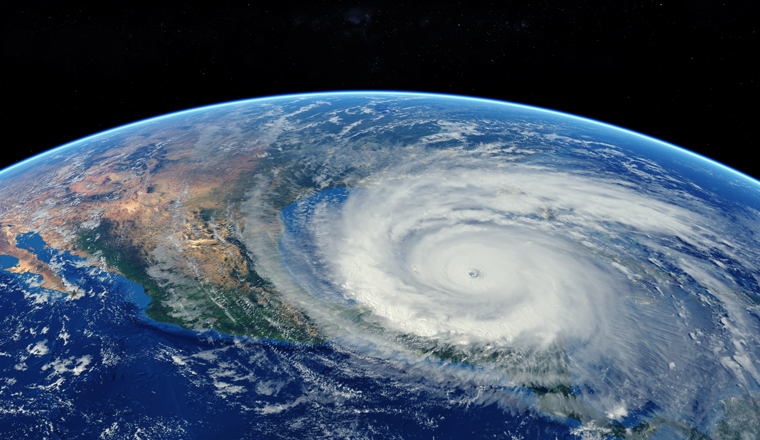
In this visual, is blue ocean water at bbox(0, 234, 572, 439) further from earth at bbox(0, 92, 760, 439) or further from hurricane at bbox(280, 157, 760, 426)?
hurricane at bbox(280, 157, 760, 426)

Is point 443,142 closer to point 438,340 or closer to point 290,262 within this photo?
point 290,262

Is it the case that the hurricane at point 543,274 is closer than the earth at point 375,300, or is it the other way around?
the earth at point 375,300

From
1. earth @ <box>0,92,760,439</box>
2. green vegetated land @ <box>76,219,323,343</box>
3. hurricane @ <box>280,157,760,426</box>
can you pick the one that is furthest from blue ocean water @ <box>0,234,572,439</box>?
hurricane @ <box>280,157,760,426</box>

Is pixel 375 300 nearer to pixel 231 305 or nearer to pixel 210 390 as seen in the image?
pixel 231 305

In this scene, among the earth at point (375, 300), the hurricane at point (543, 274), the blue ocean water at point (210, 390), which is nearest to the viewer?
the blue ocean water at point (210, 390)

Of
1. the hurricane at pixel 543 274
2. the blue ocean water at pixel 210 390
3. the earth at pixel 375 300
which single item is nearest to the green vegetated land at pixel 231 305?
the earth at pixel 375 300

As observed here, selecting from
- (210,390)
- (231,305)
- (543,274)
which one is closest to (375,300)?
(231,305)

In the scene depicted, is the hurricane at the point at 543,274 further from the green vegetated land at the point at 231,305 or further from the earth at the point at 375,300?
the green vegetated land at the point at 231,305
